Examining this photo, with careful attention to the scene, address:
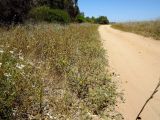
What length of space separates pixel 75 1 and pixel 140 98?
4239 cm

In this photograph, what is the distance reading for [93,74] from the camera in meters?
7.89

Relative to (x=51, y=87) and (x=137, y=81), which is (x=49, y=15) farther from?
(x=51, y=87)

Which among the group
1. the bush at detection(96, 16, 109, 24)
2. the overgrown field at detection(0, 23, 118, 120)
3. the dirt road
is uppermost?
the overgrown field at detection(0, 23, 118, 120)

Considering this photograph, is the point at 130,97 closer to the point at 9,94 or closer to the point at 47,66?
the point at 47,66

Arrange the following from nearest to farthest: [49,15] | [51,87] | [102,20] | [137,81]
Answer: [51,87], [137,81], [49,15], [102,20]

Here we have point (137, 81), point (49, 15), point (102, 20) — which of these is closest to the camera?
point (137, 81)

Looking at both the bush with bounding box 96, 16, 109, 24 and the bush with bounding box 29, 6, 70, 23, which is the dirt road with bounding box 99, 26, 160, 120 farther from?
the bush with bounding box 96, 16, 109, 24

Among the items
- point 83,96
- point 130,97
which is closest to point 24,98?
point 83,96

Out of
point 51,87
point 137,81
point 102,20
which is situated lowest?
point 102,20

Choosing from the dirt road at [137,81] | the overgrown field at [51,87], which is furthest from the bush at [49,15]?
the overgrown field at [51,87]

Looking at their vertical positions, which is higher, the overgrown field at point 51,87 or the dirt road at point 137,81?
the overgrown field at point 51,87

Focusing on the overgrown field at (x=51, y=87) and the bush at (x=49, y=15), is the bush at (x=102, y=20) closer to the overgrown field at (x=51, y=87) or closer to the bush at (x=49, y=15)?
the bush at (x=49, y=15)

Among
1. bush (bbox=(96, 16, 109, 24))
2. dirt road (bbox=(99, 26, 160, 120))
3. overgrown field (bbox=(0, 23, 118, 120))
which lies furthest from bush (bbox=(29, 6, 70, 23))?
bush (bbox=(96, 16, 109, 24))

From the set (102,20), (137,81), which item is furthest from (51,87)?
(102,20)
